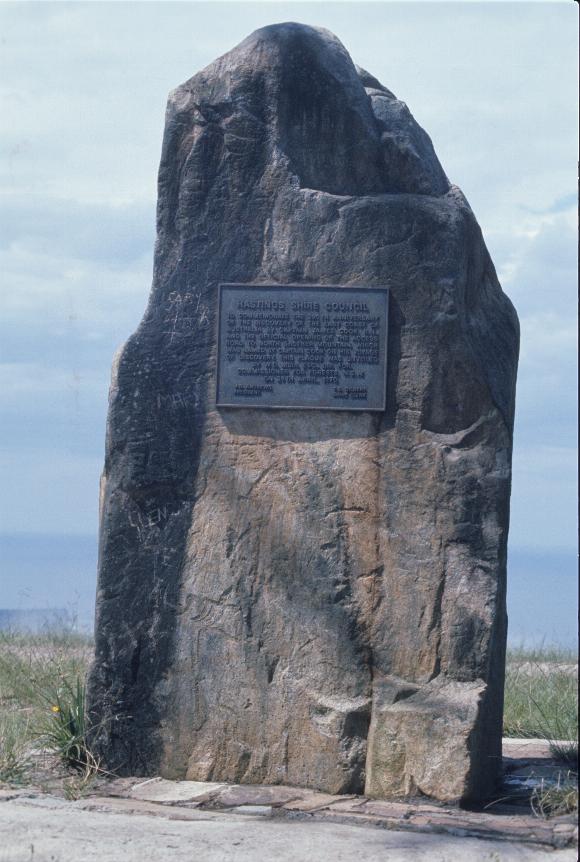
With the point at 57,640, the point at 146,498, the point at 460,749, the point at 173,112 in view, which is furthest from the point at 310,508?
the point at 57,640

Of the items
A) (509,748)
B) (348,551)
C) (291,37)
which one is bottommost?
(509,748)

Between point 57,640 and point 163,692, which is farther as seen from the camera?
point 57,640

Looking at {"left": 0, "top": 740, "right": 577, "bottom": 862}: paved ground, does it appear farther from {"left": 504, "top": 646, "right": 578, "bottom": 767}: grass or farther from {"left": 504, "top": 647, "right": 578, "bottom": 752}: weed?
{"left": 504, "top": 647, "right": 578, "bottom": 752}: weed

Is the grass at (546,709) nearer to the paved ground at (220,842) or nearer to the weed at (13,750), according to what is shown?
the paved ground at (220,842)

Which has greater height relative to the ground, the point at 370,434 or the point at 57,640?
the point at 370,434

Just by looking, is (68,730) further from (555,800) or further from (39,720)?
(555,800)

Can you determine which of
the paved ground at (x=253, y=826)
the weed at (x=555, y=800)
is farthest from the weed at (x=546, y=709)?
the paved ground at (x=253, y=826)

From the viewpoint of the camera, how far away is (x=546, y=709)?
652 centimetres

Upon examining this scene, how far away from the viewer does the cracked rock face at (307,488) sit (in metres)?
4.71

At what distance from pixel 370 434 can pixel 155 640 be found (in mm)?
1330

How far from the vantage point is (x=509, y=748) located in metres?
5.89

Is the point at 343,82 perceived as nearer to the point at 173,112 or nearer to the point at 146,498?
the point at 173,112

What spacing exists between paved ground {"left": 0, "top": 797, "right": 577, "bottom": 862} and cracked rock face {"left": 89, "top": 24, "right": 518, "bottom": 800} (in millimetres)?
546

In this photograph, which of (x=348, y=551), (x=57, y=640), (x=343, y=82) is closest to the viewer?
(x=348, y=551)
